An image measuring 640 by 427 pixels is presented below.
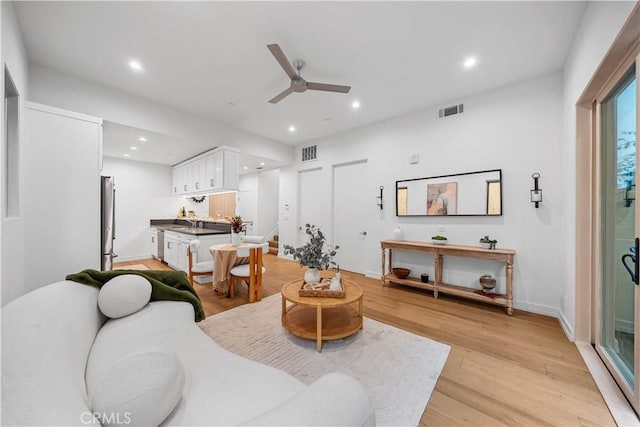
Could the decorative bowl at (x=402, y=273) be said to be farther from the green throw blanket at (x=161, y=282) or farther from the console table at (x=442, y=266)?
the green throw blanket at (x=161, y=282)

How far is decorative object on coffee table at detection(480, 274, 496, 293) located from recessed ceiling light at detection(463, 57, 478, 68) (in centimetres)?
263

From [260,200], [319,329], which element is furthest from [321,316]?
[260,200]

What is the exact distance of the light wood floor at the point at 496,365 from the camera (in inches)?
59.1

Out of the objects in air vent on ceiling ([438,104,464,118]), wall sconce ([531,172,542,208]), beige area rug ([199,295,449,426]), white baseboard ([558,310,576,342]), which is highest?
air vent on ceiling ([438,104,464,118])

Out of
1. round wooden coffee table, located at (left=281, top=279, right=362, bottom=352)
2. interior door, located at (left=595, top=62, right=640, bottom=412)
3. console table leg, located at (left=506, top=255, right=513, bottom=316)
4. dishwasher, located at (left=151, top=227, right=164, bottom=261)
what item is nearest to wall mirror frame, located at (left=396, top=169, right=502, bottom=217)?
console table leg, located at (left=506, top=255, right=513, bottom=316)

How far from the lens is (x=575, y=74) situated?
7.66 ft

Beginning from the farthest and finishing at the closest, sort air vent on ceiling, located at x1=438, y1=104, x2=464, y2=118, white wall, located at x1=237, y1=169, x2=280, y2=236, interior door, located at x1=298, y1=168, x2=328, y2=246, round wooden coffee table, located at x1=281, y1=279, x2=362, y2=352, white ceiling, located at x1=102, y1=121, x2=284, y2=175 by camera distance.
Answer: white wall, located at x1=237, y1=169, x2=280, y2=236 < interior door, located at x1=298, y1=168, x2=328, y2=246 < white ceiling, located at x1=102, y1=121, x2=284, y2=175 < air vent on ceiling, located at x1=438, y1=104, x2=464, y2=118 < round wooden coffee table, located at x1=281, y1=279, x2=362, y2=352

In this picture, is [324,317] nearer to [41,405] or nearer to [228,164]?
[41,405]

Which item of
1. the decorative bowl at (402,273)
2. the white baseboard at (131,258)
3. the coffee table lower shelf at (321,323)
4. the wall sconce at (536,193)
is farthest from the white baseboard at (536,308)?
the white baseboard at (131,258)

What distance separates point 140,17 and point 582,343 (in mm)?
5018

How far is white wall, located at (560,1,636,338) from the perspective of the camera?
163 cm

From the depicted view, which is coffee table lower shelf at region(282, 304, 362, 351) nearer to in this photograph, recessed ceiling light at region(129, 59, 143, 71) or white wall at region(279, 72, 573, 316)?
white wall at region(279, 72, 573, 316)

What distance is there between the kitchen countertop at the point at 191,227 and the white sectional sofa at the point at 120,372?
3.07 m

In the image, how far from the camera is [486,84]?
3146mm
